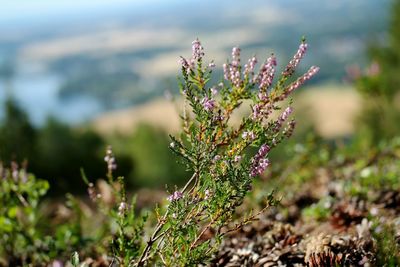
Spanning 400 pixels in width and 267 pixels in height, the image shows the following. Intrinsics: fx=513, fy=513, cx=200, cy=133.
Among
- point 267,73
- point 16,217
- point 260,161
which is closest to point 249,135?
point 260,161

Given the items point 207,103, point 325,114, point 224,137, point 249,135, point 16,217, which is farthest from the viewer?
point 325,114

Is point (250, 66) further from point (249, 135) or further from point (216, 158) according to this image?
point (216, 158)

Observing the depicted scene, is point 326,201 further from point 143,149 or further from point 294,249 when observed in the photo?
point 143,149

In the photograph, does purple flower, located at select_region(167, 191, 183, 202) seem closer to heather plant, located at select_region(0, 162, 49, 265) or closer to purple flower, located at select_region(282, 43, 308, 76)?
purple flower, located at select_region(282, 43, 308, 76)

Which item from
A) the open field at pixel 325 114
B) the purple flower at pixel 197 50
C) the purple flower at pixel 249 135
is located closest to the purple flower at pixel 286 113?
the purple flower at pixel 249 135

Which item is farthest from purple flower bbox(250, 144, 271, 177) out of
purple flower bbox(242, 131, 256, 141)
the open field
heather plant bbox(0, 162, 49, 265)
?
the open field

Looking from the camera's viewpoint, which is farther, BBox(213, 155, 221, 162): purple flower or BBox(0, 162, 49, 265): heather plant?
BBox(0, 162, 49, 265): heather plant

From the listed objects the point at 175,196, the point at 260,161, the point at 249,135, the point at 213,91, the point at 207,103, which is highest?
the point at 213,91

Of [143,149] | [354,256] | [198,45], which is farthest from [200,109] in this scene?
[143,149]
